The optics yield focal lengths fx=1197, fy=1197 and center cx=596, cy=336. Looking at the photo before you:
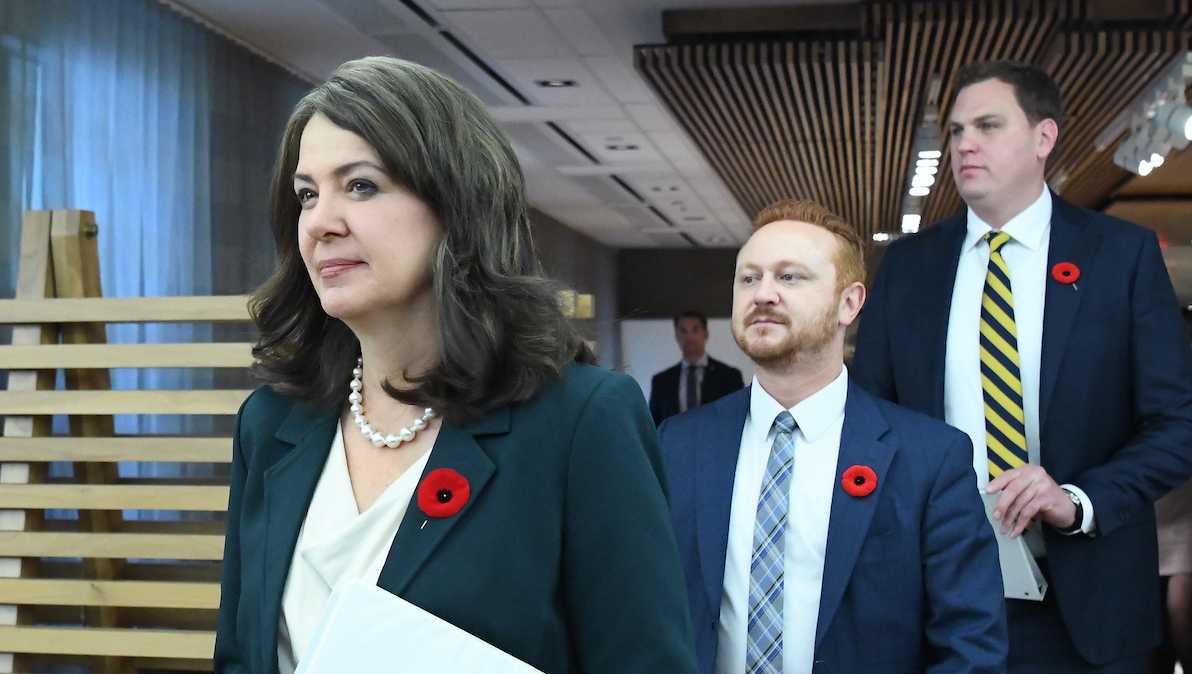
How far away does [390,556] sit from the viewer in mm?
1221

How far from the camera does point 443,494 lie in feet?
4.05

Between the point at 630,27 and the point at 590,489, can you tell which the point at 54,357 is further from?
the point at 630,27

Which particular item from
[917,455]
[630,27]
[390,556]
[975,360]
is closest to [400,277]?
[390,556]

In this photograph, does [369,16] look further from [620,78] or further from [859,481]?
[859,481]

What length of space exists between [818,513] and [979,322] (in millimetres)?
665

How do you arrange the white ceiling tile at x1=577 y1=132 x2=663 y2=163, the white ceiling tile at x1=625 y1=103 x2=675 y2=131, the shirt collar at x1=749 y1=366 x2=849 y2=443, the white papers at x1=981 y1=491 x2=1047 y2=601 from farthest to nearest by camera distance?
1. the white ceiling tile at x1=577 y1=132 x2=663 y2=163
2. the white ceiling tile at x1=625 y1=103 x2=675 y2=131
3. the white papers at x1=981 y1=491 x2=1047 y2=601
4. the shirt collar at x1=749 y1=366 x2=849 y2=443

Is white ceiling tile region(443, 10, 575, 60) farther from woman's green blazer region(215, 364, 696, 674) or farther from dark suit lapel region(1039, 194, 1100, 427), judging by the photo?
woman's green blazer region(215, 364, 696, 674)

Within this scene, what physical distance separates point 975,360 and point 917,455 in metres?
0.48

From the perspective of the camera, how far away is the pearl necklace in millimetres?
1325

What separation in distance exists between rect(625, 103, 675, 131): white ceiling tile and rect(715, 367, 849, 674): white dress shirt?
24.8 ft

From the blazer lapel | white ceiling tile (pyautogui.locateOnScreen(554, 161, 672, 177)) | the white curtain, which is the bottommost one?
the blazer lapel

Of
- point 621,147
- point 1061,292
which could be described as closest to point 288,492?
point 1061,292

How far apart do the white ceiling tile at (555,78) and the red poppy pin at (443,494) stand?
694cm

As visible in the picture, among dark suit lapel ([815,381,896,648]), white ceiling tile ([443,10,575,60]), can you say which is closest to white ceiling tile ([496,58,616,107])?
white ceiling tile ([443,10,575,60])
